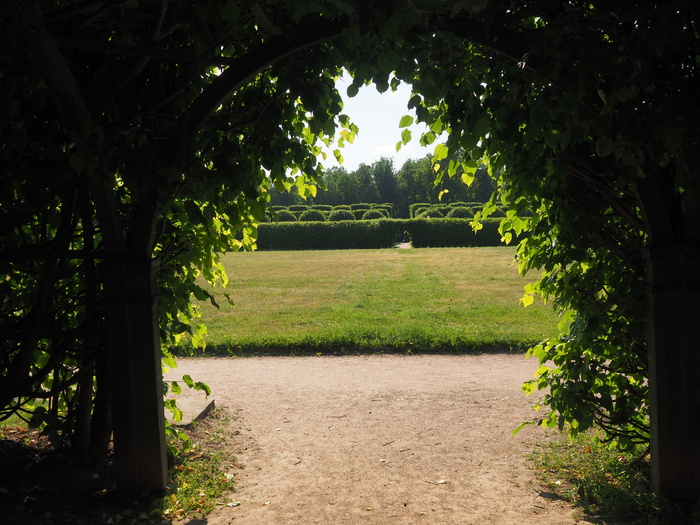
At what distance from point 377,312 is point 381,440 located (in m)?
6.22

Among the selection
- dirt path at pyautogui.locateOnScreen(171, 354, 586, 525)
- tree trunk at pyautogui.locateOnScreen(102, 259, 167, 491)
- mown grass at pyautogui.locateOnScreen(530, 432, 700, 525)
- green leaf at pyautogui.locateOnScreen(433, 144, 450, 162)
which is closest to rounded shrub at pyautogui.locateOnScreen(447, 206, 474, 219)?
dirt path at pyautogui.locateOnScreen(171, 354, 586, 525)

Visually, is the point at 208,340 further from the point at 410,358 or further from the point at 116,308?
the point at 116,308

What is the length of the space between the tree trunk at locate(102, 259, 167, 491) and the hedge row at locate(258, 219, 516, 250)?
30703 mm

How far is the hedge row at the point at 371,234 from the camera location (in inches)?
1357

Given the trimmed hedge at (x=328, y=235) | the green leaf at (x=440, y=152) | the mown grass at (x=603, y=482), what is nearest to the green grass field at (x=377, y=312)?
the mown grass at (x=603, y=482)

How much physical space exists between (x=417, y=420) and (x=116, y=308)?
10.6ft

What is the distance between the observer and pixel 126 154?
355 centimetres

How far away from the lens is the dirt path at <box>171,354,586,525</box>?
4.13 metres

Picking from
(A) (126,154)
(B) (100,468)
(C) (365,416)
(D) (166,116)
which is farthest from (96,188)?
(C) (365,416)

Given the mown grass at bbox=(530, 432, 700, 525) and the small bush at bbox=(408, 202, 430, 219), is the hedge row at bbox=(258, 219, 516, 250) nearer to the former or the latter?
the small bush at bbox=(408, 202, 430, 219)

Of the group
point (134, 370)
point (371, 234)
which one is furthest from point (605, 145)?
point (371, 234)

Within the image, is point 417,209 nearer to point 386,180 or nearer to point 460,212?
point 460,212

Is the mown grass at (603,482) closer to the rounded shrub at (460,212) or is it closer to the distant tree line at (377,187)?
the rounded shrub at (460,212)

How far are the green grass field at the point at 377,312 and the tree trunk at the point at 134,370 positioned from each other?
13.6 ft
